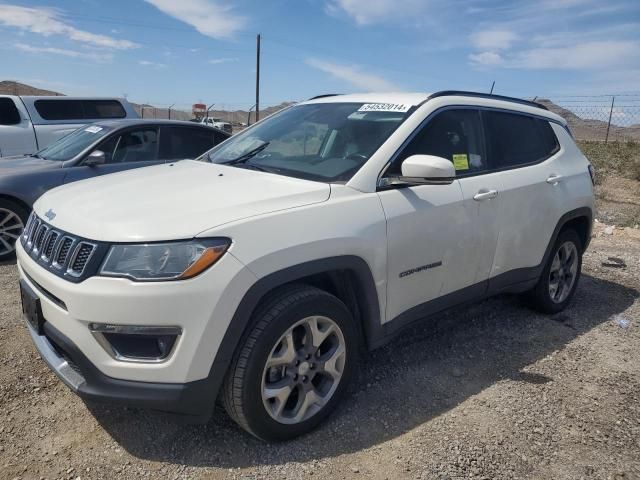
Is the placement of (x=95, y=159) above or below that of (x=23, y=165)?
above

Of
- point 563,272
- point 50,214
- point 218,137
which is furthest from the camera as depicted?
point 218,137

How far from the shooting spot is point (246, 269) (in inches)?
91.0

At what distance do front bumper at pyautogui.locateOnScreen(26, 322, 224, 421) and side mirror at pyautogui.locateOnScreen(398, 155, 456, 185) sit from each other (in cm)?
145

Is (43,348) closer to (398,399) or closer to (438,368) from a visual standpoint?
(398,399)

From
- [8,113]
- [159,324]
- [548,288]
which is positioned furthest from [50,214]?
[8,113]

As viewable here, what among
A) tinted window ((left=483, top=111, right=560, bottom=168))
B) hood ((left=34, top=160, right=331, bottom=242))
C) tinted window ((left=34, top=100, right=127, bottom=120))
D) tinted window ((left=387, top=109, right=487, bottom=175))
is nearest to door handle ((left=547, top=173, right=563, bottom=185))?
tinted window ((left=483, top=111, right=560, bottom=168))

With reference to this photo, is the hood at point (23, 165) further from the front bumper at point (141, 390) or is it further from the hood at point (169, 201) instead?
the front bumper at point (141, 390)

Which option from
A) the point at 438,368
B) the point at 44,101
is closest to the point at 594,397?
the point at 438,368

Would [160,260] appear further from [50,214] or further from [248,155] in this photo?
[248,155]

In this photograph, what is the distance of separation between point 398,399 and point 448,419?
12.4 inches

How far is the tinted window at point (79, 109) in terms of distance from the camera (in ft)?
30.6

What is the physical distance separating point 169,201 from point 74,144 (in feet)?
14.7

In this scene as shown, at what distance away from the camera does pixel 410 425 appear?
2.90 m

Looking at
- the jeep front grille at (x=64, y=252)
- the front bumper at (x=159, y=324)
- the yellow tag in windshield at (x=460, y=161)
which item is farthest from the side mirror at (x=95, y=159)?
the yellow tag in windshield at (x=460, y=161)
